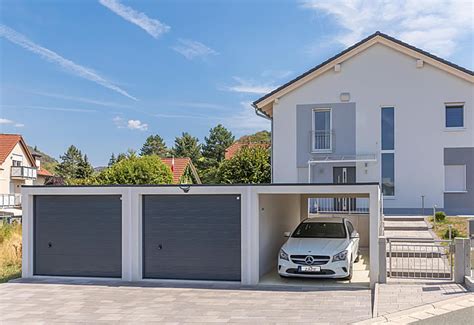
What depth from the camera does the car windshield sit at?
12.1 meters

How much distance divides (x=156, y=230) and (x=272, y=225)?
3410mm

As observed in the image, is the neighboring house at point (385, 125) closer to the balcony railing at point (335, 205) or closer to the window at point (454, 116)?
the window at point (454, 116)

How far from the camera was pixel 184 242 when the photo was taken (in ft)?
38.3

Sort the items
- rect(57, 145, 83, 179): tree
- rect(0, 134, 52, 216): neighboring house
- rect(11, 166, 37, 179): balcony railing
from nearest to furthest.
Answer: rect(0, 134, 52, 216): neighboring house → rect(11, 166, 37, 179): balcony railing → rect(57, 145, 83, 179): tree

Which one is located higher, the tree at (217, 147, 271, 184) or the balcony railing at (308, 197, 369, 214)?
the tree at (217, 147, 271, 184)

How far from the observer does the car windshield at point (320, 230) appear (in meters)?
12.1

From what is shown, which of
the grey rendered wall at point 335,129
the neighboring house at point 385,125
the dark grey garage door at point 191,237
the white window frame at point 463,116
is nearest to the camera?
the dark grey garage door at point 191,237

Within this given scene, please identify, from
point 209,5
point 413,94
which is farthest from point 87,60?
point 413,94

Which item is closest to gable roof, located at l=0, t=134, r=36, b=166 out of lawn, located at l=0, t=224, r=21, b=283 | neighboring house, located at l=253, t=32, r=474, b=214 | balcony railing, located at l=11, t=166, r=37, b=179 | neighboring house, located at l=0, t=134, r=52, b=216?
neighboring house, located at l=0, t=134, r=52, b=216

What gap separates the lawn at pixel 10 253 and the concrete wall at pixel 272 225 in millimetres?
6907

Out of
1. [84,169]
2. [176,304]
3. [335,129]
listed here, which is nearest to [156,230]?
[176,304]

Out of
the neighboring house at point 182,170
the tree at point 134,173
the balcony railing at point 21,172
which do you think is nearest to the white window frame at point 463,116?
A: the tree at point 134,173

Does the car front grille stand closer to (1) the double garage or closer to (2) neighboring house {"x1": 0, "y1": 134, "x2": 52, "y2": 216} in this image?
(1) the double garage

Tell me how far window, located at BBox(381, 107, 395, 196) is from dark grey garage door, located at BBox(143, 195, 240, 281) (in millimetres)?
13321
